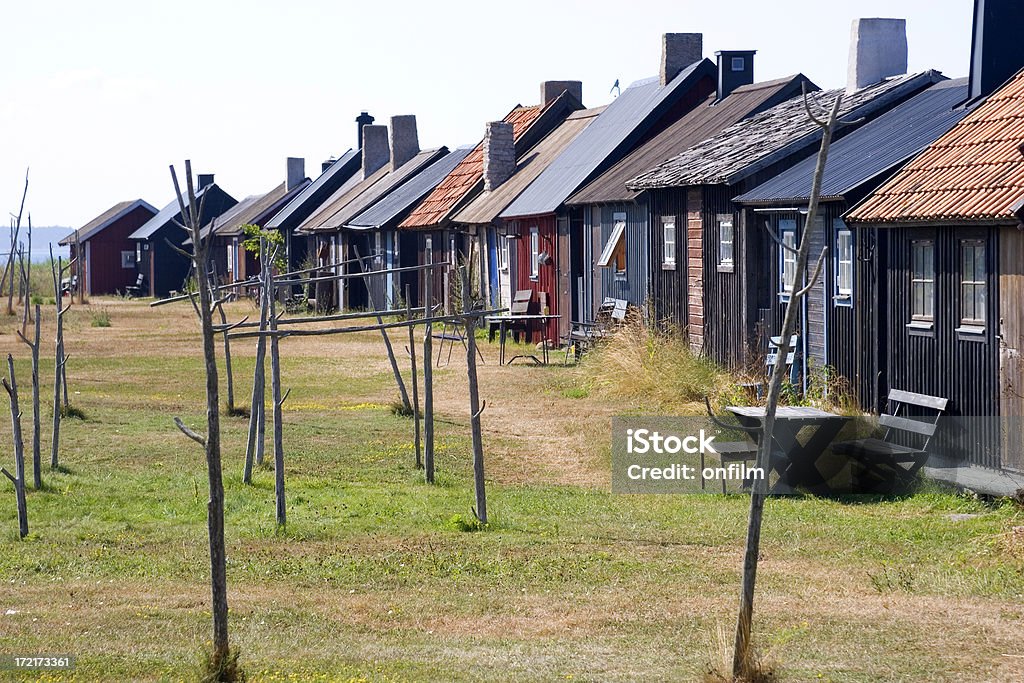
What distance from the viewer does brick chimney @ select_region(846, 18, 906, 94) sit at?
21953 millimetres

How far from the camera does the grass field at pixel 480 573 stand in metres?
7.69

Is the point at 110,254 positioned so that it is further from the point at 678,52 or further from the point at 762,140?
the point at 762,140

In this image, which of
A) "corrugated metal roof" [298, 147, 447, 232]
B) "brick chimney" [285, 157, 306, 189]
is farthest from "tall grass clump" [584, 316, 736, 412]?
"brick chimney" [285, 157, 306, 189]

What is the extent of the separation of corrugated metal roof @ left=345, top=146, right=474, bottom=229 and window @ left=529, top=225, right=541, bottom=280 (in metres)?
9.76

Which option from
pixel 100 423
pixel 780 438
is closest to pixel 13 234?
pixel 100 423

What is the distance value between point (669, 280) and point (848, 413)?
8529 mm

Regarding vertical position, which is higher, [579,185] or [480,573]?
[579,185]

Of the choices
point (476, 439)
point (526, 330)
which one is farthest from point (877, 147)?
point (526, 330)

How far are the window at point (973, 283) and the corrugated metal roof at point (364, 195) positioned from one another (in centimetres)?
3256

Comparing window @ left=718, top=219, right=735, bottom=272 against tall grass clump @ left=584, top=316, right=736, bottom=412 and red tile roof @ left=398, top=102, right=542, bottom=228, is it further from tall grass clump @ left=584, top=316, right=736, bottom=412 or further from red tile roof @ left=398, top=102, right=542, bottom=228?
red tile roof @ left=398, top=102, right=542, bottom=228

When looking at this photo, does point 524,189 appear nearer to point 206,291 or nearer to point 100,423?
point 100,423

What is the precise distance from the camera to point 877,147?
58.2 feet

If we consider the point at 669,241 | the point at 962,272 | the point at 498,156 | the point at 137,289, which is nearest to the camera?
the point at 962,272

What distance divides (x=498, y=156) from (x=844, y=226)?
20.9m
